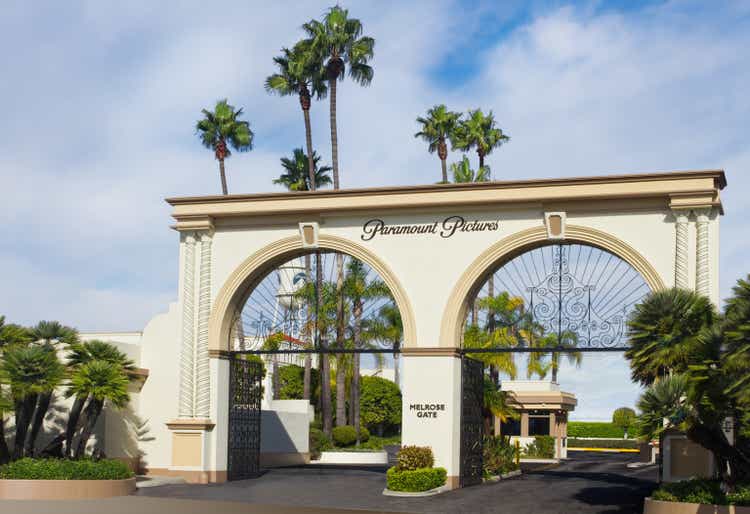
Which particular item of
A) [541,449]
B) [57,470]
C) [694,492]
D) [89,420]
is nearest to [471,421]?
[694,492]

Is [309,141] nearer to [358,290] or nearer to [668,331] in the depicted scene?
[358,290]

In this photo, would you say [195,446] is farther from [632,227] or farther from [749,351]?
[749,351]

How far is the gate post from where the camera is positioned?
85.2ft

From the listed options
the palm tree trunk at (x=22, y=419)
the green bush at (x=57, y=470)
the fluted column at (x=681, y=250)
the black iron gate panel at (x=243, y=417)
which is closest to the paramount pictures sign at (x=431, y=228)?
the fluted column at (x=681, y=250)

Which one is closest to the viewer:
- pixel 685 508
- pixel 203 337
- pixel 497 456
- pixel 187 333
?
pixel 685 508

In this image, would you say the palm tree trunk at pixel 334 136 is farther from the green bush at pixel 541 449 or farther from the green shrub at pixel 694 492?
the green shrub at pixel 694 492

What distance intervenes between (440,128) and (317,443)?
59.4 ft

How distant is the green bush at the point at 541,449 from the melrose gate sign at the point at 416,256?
23267mm

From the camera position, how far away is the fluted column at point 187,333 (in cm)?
2831

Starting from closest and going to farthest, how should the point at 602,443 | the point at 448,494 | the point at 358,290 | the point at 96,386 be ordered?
the point at 448,494 < the point at 96,386 < the point at 358,290 < the point at 602,443

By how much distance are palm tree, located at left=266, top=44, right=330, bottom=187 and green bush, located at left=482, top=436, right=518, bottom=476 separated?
1696 centimetres

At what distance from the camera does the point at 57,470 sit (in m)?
24.4

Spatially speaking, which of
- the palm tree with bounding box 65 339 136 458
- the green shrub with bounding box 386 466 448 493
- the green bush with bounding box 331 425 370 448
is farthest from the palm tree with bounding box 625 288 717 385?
the green bush with bounding box 331 425 370 448

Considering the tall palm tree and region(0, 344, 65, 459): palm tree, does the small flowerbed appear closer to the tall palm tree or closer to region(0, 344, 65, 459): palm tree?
region(0, 344, 65, 459): palm tree
